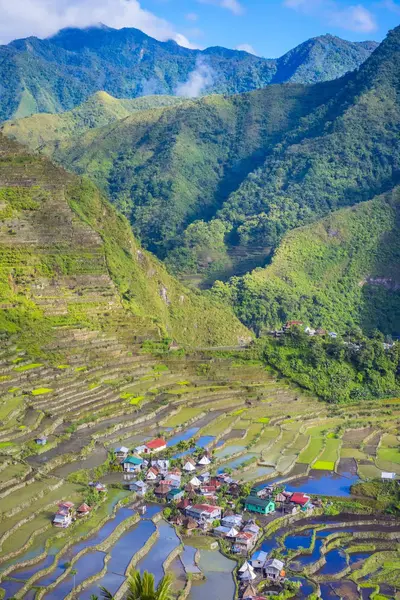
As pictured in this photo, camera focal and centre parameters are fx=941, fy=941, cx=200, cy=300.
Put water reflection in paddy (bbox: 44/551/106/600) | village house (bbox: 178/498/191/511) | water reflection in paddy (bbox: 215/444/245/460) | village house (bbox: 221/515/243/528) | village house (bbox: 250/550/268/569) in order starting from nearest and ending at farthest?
water reflection in paddy (bbox: 44/551/106/600), village house (bbox: 250/550/268/569), village house (bbox: 221/515/243/528), village house (bbox: 178/498/191/511), water reflection in paddy (bbox: 215/444/245/460)

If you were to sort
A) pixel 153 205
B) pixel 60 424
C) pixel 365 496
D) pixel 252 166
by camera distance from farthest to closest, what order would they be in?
pixel 252 166 < pixel 153 205 < pixel 60 424 < pixel 365 496

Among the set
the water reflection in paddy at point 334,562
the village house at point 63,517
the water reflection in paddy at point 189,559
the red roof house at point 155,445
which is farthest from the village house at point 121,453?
the water reflection in paddy at point 334,562

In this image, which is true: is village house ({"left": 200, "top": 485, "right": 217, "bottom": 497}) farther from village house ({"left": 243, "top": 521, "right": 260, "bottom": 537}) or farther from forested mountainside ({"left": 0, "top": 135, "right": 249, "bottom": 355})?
forested mountainside ({"left": 0, "top": 135, "right": 249, "bottom": 355})

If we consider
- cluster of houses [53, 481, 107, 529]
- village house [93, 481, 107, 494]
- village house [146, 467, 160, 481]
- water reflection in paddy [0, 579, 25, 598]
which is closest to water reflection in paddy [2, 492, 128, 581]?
water reflection in paddy [0, 579, 25, 598]

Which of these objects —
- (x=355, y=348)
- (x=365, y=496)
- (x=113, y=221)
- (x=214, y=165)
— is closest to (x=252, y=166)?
(x=214, y=165)

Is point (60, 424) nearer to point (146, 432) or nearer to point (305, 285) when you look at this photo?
point (146, 432)
